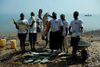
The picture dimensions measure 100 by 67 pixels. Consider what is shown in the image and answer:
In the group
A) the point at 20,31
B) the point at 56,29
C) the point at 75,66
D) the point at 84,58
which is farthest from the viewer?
the point at 20,31

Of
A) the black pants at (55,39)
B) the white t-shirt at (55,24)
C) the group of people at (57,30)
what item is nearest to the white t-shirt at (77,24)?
the group of people at (57,30)

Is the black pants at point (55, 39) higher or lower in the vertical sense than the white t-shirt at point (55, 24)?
lower

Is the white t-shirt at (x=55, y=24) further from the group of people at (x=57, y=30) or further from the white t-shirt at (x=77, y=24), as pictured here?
the white t-shirt at (x=77, y=24)

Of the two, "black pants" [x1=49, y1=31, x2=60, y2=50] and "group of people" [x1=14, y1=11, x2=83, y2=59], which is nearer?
"group of people" [x1=14, y1=11, x2=83, y2=59]

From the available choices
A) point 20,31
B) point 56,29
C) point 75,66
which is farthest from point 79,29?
point 20,31

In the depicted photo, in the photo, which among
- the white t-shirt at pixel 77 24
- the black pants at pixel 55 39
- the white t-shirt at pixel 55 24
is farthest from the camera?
the black pants at pixel 55 39

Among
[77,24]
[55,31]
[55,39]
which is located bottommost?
[55,39]

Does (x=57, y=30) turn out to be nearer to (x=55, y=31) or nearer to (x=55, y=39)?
(x=55, y=31)

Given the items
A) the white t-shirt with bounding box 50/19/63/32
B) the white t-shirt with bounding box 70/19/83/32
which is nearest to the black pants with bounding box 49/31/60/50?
the white t-shirt with bounding box 50/19/63/32

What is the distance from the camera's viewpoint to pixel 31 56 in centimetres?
521

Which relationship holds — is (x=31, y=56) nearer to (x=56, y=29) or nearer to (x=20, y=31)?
(x=20, y=31)

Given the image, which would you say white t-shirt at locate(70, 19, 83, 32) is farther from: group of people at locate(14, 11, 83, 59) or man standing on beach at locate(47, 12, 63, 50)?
man standing on beach at locate(47, 12, 63, 50)

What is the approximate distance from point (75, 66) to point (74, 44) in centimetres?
88

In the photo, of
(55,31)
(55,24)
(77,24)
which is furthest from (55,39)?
(77,24)
